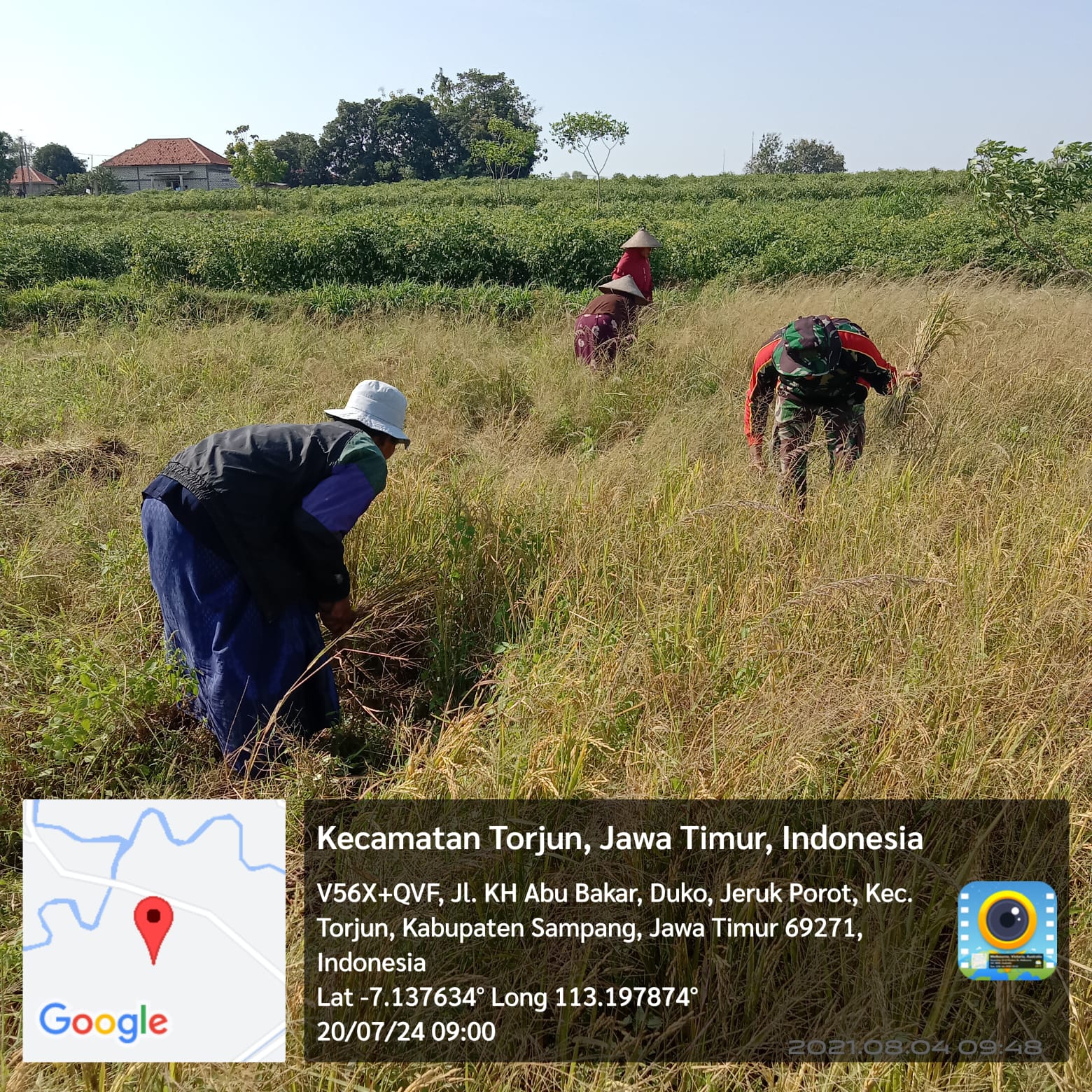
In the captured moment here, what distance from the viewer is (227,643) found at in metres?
2.89

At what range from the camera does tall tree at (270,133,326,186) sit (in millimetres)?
60713

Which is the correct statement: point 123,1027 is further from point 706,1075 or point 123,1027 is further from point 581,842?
point 706,1075

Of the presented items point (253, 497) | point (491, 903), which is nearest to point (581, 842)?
point (491, 903)

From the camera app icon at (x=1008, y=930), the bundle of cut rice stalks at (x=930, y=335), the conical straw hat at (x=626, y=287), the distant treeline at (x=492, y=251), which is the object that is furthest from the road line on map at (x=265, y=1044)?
the distant treeline at (x=492, y=251)

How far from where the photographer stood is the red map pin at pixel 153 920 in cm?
196

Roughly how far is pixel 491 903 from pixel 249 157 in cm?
2809

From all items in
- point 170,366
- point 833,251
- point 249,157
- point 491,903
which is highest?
point 249,157

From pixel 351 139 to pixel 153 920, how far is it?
229ft

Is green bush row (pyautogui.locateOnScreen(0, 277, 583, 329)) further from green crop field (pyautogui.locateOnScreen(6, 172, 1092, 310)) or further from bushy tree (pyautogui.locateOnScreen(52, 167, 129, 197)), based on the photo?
bushy tree (pyautogui.locateOnScreen(52, 167, 129, 197))

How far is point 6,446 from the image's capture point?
5.21m

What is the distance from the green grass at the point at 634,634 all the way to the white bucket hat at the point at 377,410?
717mm

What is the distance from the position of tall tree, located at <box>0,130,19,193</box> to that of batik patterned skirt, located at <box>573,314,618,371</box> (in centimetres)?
6252

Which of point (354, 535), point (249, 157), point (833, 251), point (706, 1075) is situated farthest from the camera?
point (249, 157)

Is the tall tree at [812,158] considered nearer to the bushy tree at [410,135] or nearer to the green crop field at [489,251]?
the bushy tree at [410,135]
